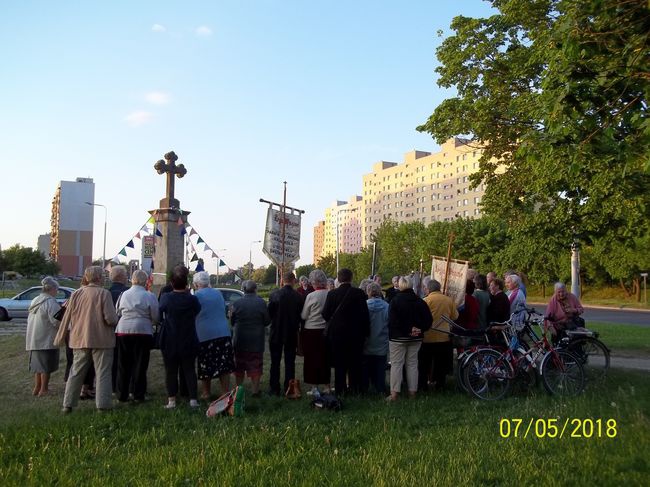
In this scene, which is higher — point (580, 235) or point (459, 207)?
point (459, 207)

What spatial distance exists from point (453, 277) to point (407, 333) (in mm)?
2352

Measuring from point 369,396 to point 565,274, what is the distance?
51427 mm

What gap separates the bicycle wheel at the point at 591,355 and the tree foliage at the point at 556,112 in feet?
9.35

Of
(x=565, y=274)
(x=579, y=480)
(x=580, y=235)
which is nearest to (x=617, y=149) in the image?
(x=579, y=480)

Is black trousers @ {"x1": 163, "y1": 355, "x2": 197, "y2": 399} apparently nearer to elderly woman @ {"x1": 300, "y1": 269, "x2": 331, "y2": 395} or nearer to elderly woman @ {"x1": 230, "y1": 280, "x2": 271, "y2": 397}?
elderly woman @ {"x1": 230, "y1": 280, "x2": 271, "y2": 397}

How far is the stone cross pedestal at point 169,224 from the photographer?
16.6 metres

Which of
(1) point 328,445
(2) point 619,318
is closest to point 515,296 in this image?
(1) point 328,445

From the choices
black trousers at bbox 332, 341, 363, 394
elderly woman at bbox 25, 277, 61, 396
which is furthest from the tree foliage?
elderly woman at bbox 25, 277, 61, 396

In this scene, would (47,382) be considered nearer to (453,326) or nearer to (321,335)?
(321,335)

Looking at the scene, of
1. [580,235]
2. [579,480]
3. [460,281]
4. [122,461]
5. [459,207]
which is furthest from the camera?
[459,207]

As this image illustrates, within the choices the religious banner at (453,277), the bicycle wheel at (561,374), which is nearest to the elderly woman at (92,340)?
the religious banner at (453,277)

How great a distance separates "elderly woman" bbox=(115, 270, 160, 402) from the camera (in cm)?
819

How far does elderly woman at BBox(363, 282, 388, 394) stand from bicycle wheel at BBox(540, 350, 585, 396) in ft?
7.59

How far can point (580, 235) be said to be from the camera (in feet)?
52.0
